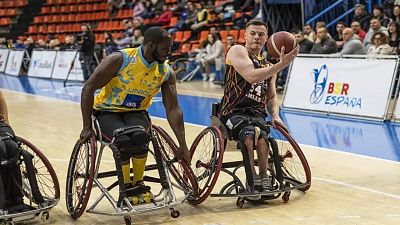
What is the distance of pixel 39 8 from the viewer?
31.2 metres

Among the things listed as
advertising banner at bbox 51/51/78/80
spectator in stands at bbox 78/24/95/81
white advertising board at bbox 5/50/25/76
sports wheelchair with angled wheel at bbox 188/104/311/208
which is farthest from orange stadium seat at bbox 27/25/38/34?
sports wheelchair with angled wheel at bbox 188/104/311/208

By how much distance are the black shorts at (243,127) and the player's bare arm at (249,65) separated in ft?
1.06

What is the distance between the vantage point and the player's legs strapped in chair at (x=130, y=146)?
4727mm

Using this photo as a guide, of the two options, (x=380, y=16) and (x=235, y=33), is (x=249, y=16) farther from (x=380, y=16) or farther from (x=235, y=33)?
(x=380, y=16)

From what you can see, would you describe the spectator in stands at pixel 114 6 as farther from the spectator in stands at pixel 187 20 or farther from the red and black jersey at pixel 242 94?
the red and black jersey at pixel 242 94

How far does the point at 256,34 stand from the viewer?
548 centimetres

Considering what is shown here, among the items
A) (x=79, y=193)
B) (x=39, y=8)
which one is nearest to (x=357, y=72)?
(x=79, y=193)

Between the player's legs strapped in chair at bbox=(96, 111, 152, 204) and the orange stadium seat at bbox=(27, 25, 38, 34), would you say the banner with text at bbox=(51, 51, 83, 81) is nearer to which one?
the orange stadium seat at bbox=(27, 25, 38, 34)

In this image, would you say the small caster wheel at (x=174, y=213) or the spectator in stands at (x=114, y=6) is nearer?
the small caster wheel at (x=174, y=213)

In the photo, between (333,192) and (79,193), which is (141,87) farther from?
(333,192)

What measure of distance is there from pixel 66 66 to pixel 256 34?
47.6 feet

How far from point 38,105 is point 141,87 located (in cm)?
873

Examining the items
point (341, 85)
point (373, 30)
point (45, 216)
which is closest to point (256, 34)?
point (45, 216)

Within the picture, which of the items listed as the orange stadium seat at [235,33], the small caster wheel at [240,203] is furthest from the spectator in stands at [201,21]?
the small caster wheel at [240,203]
